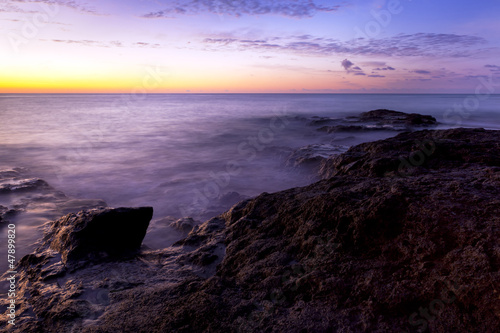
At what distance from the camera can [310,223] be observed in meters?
2.98

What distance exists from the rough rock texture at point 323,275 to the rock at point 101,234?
23 centimetres

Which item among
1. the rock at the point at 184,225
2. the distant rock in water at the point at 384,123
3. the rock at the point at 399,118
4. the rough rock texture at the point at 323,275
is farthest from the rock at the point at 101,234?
the rock at the point at 399,118

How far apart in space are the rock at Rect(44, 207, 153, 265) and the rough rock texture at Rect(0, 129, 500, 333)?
0.74ft

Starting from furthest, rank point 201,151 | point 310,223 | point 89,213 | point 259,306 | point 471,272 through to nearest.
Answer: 1. point 201,151
2. point 89,213
3. point 310,223
4. point 259,306
5. point 471,272

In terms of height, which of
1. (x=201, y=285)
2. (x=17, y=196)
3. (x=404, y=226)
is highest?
(x=404, y=226)

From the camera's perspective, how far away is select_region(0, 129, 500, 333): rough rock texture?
1.98 metres

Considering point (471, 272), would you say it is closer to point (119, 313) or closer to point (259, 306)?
point (259, 306)

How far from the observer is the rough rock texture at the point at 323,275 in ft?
6.51

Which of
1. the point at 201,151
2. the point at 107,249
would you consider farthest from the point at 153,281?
the point at 201,151

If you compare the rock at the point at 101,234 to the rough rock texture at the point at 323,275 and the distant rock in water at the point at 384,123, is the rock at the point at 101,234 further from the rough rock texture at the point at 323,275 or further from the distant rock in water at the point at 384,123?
the distant rock in water at the point at 384,123

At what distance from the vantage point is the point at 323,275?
2.36 meters

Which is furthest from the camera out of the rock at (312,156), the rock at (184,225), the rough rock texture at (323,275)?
the rock at (312,156)

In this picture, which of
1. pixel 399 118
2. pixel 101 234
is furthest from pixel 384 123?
pixel 101 234

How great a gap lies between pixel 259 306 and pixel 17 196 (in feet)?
24.5
